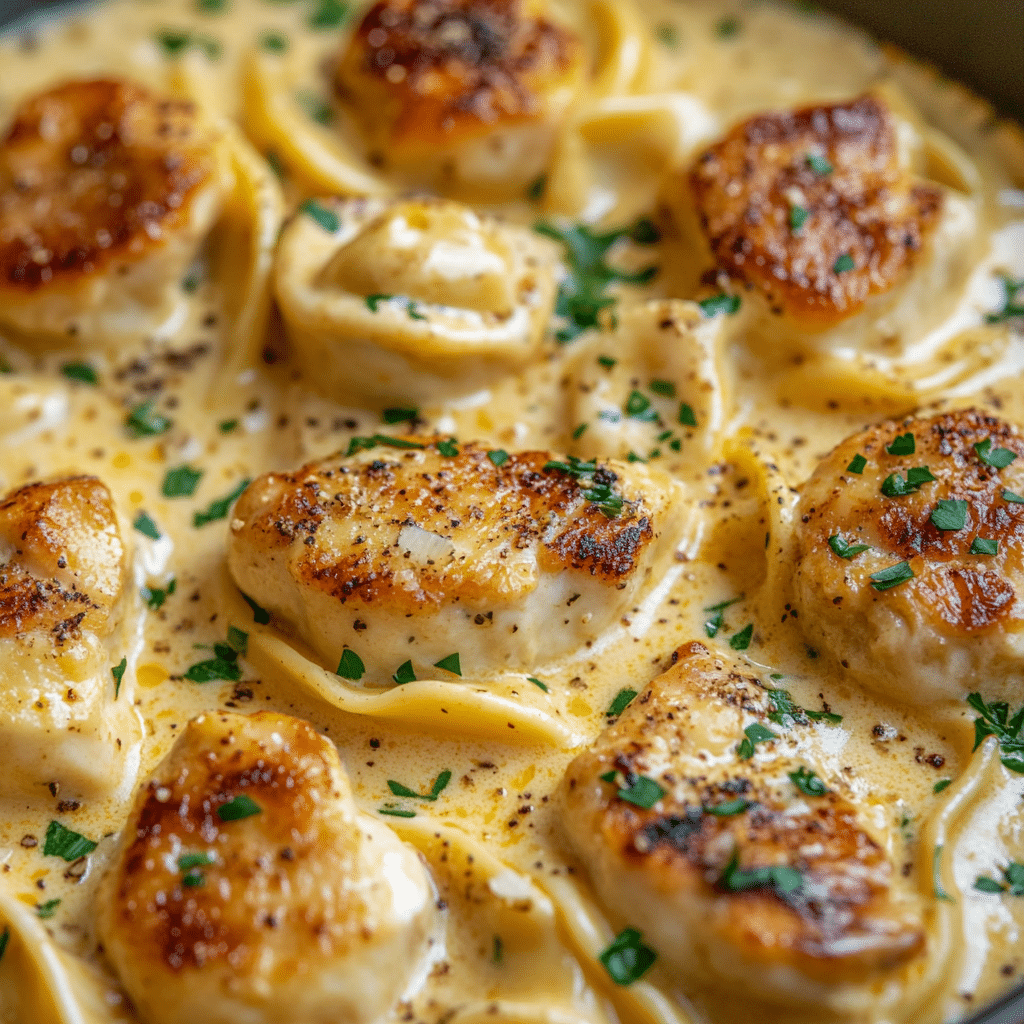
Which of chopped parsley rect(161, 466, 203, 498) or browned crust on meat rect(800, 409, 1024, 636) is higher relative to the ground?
browned crust on meat rect(800, 409, 1024, 636)

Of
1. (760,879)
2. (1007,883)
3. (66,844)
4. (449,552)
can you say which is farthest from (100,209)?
(1007,883)

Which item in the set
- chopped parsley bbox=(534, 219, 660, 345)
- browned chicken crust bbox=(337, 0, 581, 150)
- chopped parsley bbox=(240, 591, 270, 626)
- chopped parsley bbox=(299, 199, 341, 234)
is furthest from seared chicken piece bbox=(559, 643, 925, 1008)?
browned chicken crust bbox=(337, 0, 581, 150)

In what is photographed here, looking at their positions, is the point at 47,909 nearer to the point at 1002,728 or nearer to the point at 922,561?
the point at 922,561

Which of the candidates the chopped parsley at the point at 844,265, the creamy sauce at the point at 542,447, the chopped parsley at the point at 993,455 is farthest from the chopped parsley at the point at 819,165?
the chopped parsley at the point at 993,455

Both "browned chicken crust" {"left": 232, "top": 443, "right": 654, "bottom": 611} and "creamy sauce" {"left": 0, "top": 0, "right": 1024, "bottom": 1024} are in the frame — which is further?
"browned chicken crust" {"left": 232, "top": 443, "right": 654, "bottom": 611}

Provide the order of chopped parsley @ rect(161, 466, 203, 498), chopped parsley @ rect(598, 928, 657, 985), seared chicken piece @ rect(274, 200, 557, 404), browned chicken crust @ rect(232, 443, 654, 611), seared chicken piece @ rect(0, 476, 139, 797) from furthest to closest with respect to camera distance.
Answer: chopped parsley @ rect(161, 466, 203, 498), seared chicken piece @ rect(274, 200, 557, 404), browned chicken crust @ rect(232, 443, 654, 611), seared chicken piece @ rect(0, 476, 139, 797), chopped parsley @ rect(598, 928, 657, 985)

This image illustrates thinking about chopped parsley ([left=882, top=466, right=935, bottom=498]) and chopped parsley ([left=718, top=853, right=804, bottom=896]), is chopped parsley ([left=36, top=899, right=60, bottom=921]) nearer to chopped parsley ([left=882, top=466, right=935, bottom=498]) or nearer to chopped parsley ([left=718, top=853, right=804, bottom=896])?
chopped parsley ([left=718, top=853, right=804, bottom=896])

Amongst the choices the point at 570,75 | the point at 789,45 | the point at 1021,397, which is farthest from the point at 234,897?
the point at 789,45
